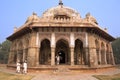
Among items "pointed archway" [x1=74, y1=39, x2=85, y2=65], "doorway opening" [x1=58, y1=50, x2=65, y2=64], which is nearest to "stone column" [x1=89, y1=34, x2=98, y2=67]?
"pointed archway" [x1=74, y1=39, x2=85, y2=65]

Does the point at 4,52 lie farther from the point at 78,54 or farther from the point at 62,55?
the point at 78,54

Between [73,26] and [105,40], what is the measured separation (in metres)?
7.76

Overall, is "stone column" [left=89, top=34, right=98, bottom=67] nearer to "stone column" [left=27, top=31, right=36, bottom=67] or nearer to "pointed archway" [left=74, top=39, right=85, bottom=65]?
"pointed archway" [left=74, top=39, right=85, bottom=65]

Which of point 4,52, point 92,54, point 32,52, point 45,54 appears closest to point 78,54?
point 92,54

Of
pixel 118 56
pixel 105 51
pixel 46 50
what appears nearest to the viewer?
pixel 46 50

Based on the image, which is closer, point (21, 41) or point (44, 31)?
point (44, 31)

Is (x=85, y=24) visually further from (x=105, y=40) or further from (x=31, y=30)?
(x=105, y=40)

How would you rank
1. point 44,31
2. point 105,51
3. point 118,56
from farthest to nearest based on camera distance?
point 118,56
point 105,51
point 44,31

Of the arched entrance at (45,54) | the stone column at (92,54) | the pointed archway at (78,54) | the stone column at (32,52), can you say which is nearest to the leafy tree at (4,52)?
the arched entrance at (45,54)

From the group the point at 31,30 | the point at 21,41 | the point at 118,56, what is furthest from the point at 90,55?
the point at 118,56

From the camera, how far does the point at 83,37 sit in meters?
17.9

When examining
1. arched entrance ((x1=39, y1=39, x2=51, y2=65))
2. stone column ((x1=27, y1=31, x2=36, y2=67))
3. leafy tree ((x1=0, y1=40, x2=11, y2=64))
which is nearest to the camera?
stone column ((x1=27, y1=31, x2=36, y2=67))

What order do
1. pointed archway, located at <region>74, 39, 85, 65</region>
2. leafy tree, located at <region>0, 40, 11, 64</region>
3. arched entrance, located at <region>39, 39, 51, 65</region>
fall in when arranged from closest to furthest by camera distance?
arched entrance, located at <region>39, 39, 51, 65</region> < pointed archway, located at <region>74, 39, 85, 65</region> < leafy tree, located at <region>0, 40, 11, 64</region>

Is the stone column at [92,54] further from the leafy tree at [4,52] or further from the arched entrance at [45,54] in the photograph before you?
the leafy tree at [4,52]
